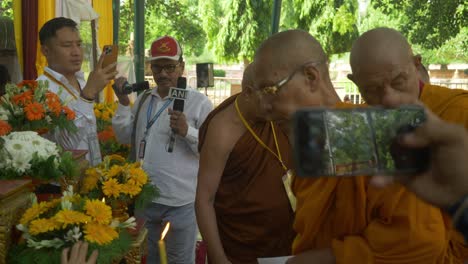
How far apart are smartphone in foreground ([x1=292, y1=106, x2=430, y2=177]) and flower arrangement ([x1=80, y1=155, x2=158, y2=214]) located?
1.49 metres

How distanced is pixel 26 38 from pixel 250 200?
11.0 ft

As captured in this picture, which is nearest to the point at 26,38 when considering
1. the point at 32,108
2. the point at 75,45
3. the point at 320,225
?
the point at 75,45

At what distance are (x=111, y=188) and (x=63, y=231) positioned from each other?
509 mm

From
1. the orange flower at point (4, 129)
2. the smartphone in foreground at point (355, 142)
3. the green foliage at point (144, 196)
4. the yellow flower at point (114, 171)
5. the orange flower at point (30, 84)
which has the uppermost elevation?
the smartphone in foreground at point (355, 142)

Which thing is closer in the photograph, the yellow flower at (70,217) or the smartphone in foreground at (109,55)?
the yellow flower at (70,217)

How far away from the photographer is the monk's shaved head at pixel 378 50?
4.60 ft

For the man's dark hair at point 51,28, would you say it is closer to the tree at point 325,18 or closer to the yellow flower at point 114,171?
the yellow flower at point 114,171

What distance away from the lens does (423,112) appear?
0.79 metres

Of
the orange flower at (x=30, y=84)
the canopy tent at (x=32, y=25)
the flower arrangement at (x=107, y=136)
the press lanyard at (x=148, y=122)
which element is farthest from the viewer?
the canopy tent at (x=32, y=25)

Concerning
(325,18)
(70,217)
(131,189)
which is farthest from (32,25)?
(325,18)

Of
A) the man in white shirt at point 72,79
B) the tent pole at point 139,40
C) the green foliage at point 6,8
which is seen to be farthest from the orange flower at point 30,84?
the tent pole at point 139,40

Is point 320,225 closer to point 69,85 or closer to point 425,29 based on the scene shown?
point 69,85

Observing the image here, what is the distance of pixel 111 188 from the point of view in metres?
2.17

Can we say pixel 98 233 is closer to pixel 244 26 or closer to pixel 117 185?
pixel 117 185
